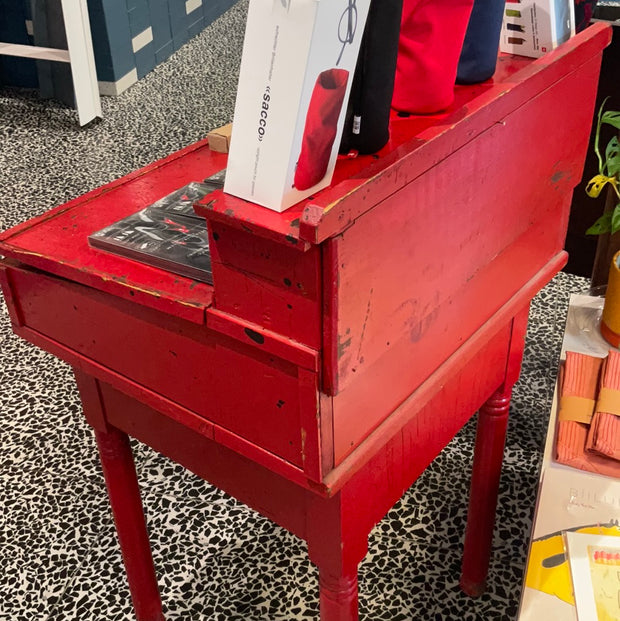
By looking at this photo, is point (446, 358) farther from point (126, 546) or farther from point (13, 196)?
point (13, 196)

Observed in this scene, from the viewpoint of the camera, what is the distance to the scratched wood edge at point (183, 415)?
0.86 m

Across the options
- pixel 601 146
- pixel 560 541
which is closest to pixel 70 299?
pixel 560 541

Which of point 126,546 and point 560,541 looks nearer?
point 560,541

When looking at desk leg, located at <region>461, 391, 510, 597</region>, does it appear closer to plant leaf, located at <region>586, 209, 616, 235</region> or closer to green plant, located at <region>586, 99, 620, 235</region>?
green plant, located at <region>586, 99, 620, 235</region>

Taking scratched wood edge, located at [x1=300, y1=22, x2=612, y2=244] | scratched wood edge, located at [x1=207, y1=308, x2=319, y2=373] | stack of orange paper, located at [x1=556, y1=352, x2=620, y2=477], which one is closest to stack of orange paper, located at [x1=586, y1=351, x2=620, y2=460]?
stack of orange paper, located at [x1=556, y1=352, x2=620, y2=477]

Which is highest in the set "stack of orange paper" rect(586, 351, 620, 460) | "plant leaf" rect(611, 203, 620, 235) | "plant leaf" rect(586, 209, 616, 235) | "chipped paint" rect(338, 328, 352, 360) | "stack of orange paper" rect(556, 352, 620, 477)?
"chipped paint" rect(338, 328, 352, 360)

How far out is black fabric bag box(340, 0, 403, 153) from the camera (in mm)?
747

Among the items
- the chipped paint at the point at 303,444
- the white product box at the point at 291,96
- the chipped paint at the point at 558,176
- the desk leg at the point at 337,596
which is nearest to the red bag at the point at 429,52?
the white product box at the point at 291,96

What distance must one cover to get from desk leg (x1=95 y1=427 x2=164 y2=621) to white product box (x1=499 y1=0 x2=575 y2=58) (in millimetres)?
862

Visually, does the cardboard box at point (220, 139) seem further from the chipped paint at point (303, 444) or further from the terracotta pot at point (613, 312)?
the terracotta pot at point (613, 312)

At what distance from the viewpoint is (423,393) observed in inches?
38.2

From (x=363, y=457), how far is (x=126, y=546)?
0.68m

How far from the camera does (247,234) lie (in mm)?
734

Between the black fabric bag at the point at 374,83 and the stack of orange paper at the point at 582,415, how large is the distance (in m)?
0.79
